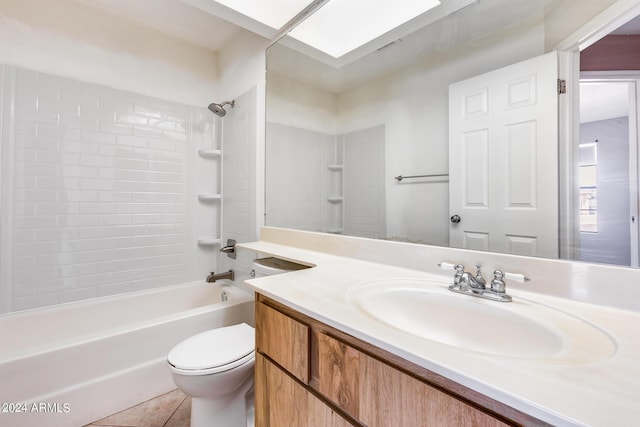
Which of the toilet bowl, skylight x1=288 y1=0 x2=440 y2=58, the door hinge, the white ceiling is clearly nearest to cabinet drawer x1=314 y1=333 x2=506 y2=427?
the toilet bowl

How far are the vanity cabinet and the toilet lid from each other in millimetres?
314

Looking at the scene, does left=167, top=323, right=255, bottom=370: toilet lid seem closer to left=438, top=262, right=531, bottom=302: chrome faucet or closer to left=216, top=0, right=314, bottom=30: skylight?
left=438, top=262, right=531, bottom=302: chrome faucet

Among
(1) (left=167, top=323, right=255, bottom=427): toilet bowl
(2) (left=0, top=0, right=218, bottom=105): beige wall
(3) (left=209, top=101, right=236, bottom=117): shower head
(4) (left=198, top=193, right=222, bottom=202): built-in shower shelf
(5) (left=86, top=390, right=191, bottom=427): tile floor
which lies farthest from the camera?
(4) (left=198, top=193, right=222, bottom=202): built-in shower shelf

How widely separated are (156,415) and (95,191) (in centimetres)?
154

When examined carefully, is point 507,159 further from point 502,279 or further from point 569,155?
point 502,279

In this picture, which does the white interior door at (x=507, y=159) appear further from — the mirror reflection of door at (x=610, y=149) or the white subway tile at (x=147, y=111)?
the white subway tile at (x=147, y=111)

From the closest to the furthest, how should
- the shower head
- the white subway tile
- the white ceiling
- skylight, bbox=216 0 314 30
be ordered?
skylight, bbox=216 0 314 30 → the white ceiling → the white subway tile → the shower head

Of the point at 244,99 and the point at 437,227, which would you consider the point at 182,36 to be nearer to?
the point at 244,99

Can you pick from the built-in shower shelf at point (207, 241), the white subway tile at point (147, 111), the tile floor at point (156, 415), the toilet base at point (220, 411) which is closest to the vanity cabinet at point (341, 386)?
the toilet base at point (220, 411)

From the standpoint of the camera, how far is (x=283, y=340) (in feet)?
2.59

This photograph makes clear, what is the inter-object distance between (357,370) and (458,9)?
1.33 metres

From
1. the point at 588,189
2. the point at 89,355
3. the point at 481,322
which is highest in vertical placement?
the point at 588,189

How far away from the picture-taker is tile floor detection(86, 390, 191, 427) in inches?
53.1

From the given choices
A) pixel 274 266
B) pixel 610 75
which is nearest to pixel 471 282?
pixel 610 75
